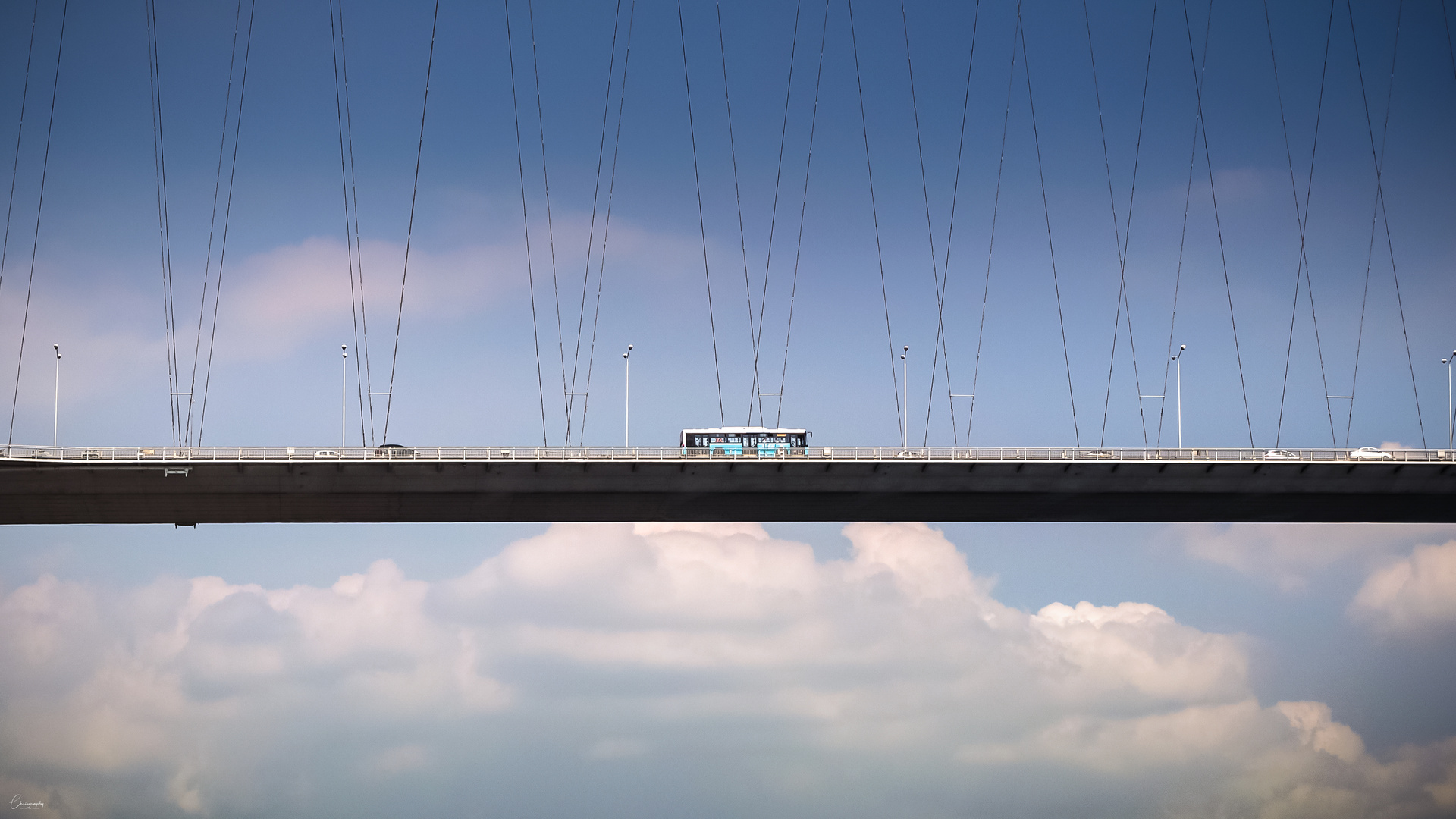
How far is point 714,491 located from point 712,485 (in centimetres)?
57

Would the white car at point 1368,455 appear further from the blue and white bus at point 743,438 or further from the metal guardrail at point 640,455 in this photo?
the blue and white bus at point 743,438

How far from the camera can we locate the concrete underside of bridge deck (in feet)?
284

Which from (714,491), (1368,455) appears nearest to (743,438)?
(714,491)

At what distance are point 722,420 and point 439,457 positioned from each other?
25662mm

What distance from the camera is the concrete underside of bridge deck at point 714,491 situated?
8656cm

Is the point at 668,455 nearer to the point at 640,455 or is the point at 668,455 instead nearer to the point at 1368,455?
the point at 640,455

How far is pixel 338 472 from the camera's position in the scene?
285 feet

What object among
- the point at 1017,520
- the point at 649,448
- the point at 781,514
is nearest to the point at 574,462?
the point at 649,448

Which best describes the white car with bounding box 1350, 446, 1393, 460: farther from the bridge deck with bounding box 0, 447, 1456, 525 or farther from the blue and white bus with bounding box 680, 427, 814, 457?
the blue and white bus with bounding box 680, 427, 814, 457

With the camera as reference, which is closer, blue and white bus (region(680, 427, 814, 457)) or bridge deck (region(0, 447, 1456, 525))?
bridge deck (region(0, 447, 1456, 525))

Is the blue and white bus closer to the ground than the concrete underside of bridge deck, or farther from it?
farther from it

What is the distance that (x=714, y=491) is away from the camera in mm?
89375

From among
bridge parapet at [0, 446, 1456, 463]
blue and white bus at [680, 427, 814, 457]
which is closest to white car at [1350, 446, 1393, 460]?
bridge parapet at [0, 446, 1456, 463]

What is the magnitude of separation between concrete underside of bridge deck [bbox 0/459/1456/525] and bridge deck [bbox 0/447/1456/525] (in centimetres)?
9
